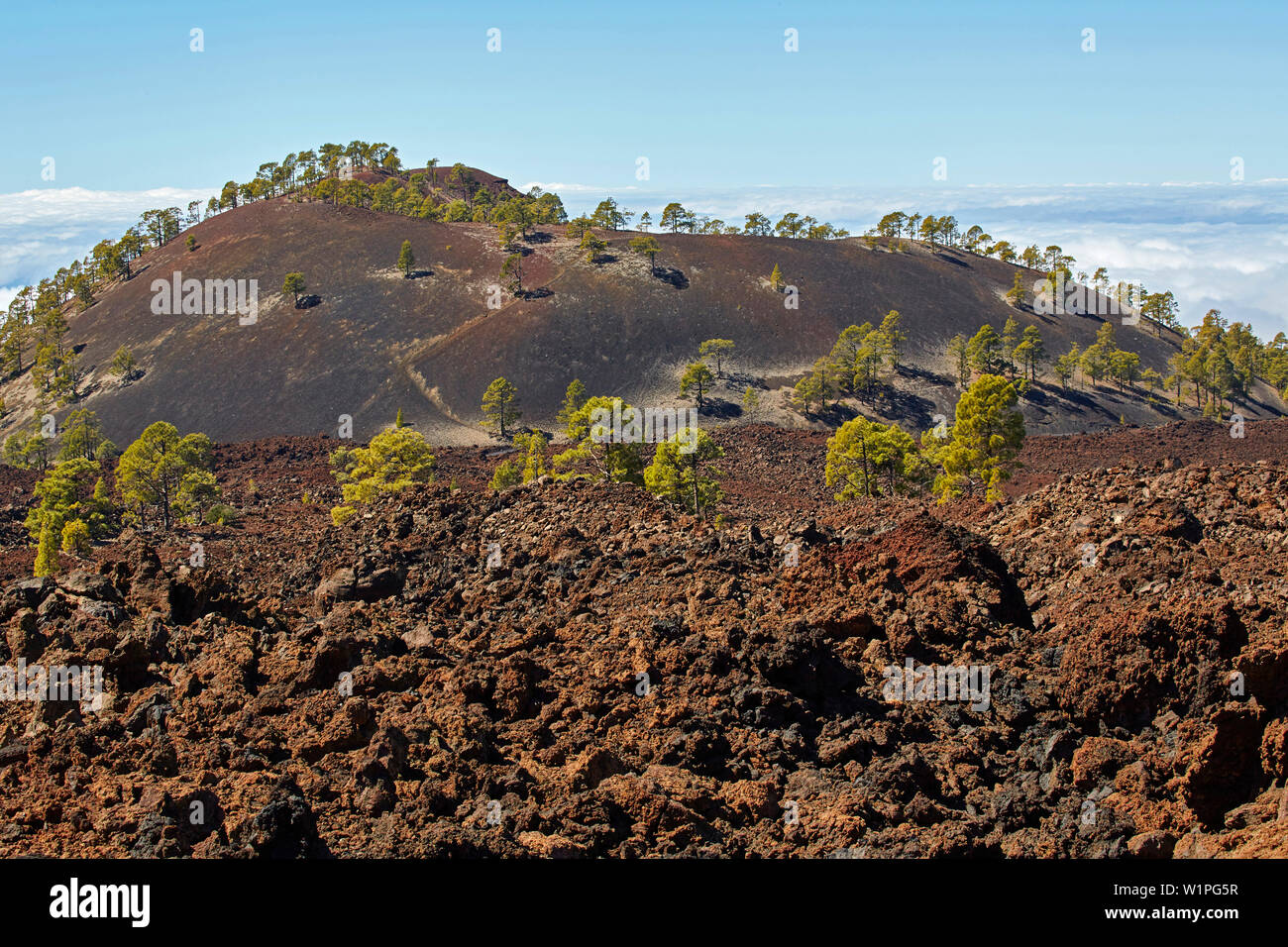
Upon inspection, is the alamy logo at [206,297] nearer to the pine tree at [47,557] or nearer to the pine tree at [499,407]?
the pine tree at [499,407]

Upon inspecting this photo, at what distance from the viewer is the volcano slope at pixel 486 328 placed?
4173 inches

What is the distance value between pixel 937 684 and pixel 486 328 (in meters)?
103

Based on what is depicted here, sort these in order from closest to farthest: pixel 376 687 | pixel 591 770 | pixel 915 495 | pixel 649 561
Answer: pixel 591 770 < pixel 376 687 < pixel 649 561 < pixel 915 495

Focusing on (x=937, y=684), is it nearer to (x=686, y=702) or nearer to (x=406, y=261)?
(x=686, y=702)

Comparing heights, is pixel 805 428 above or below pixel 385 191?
below

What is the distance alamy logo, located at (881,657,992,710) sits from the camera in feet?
64.1

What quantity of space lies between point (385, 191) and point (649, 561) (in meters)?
147

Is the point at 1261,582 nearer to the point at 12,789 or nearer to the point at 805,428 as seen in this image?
the point at 12,789

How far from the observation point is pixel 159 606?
2259cm

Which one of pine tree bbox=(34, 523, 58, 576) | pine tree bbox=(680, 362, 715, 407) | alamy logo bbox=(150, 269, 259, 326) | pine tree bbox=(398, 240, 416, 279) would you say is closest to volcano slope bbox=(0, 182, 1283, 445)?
alamy logo bbox=(150, 269, 259, 326)
